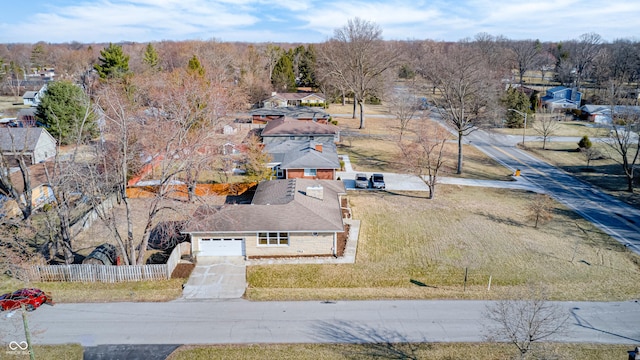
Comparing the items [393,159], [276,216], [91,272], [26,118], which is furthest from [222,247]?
[26,118]

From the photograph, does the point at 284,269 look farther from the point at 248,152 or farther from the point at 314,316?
the point at 248,152

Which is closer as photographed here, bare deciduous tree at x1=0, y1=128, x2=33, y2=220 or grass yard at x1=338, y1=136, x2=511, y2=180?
bare deciduous tree at x1=0, y1=128, x2=33, y2=220

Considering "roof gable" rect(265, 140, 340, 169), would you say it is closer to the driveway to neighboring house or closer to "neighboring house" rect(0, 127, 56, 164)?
the driveway to neighboring house

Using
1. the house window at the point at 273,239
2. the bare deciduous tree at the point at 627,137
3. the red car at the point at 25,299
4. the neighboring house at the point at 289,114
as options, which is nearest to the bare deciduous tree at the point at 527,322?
the house window at the point at 273,239

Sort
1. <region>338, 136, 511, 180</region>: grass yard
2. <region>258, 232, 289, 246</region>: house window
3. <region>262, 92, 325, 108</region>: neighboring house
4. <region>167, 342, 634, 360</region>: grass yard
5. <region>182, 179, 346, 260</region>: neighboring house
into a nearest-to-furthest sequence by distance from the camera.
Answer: <region>167, 342, 634, 360</region>: grass yard < <region>182, 179, 346, 260</region>: neighboring house < <region>258, 232, 289, 246</region>: house window < <region>338, 136, 511, 180</region>: grass yard < <region>262, 92, 325, 108</region>: neighboring house

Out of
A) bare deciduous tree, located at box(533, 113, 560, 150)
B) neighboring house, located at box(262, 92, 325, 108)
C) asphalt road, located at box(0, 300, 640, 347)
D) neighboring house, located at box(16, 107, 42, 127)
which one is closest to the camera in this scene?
asphalt road, located at box(0, 300, 640, 347)

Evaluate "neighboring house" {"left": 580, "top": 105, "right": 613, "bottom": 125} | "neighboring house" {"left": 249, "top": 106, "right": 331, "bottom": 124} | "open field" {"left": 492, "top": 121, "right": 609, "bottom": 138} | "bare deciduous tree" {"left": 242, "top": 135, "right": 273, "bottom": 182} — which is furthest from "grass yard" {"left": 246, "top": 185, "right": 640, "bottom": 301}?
"neighboring house" {"left": 580, "top": 105, "right": 613, "bottom": 125}

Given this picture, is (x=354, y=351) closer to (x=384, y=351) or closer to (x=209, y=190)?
(x=384, y=351)
